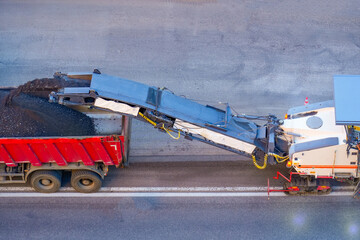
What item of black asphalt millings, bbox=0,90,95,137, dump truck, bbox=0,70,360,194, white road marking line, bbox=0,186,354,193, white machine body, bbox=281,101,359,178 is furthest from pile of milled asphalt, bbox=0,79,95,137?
white machine body, bbox=281,101,359,178

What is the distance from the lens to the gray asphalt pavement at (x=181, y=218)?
10.2 metres

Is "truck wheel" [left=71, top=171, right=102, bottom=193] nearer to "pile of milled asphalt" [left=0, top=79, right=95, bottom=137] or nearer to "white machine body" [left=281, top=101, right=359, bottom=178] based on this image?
"pile of milled asphalt" [left=0, top=79, right=95, bottom=137]

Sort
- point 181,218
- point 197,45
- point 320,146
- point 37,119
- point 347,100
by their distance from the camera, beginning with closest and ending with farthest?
point 347,100 < point 320,146 < point 181,218 < point 37,119 < point 197,45

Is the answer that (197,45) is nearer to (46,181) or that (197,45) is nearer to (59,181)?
(59,181)

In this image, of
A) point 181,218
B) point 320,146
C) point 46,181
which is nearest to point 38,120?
point 46,181

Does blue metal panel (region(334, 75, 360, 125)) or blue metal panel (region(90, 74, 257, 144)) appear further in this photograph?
blue metal panel (region(90, 74, 257, 144))

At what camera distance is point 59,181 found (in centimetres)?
1088

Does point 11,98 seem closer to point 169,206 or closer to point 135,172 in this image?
Answer: point 135,172

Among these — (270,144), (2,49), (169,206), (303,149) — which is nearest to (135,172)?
(169,206)

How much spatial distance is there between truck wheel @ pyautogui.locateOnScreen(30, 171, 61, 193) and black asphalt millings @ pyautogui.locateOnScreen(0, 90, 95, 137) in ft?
3.33

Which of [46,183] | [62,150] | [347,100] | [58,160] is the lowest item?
[46,183]

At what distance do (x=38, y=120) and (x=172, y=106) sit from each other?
3.56 metres

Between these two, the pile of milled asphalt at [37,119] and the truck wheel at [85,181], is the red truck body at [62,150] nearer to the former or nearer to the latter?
the truck wheel at [85,181]

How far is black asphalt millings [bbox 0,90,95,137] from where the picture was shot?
1056 cm
